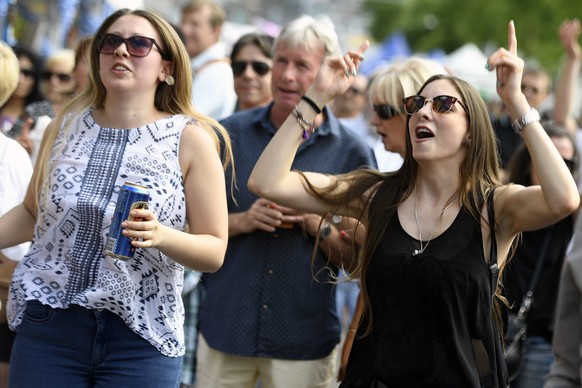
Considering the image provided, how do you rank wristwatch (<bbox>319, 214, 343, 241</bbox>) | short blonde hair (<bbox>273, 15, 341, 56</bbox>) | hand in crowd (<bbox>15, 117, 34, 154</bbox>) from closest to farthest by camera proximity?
wristwatch (<bbox>319, 214, 343, 241</bbox>)
short blonde hair (<bbox>273, 15, 341, 56</bbox>)
hand in crowd (<bbox>15, 117, 34, 154</bbox>)

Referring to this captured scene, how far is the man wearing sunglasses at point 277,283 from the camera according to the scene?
4.72 metres

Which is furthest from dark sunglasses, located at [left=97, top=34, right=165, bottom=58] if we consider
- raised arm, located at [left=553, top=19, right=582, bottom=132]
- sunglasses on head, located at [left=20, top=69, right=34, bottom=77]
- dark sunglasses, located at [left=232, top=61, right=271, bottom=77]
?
raised arm, located at [left=553, top=19, right=582, bottom=132]

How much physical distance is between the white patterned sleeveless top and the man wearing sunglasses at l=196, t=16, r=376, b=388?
96 cm

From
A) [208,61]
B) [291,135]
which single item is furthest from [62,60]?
[291,135]

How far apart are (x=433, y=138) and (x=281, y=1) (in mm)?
76510

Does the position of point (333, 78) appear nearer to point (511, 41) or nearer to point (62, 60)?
point (511, 41)

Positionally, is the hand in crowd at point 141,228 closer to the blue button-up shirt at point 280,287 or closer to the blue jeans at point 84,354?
the blue jeans at point 84,354

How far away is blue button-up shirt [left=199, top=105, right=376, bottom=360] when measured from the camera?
4.74 metres

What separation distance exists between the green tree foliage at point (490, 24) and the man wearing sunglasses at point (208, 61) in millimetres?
29044

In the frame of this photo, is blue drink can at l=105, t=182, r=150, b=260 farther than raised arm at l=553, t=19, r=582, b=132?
No

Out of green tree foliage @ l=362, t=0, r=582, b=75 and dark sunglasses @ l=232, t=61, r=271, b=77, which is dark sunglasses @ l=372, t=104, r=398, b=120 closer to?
dark sunglasses @ l=232, t=61, r=271, b=77


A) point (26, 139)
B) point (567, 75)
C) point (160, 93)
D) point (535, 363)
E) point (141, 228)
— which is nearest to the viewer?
point (141, 228)

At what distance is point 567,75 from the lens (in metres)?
8.09

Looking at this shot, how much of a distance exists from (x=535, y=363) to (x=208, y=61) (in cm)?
342
